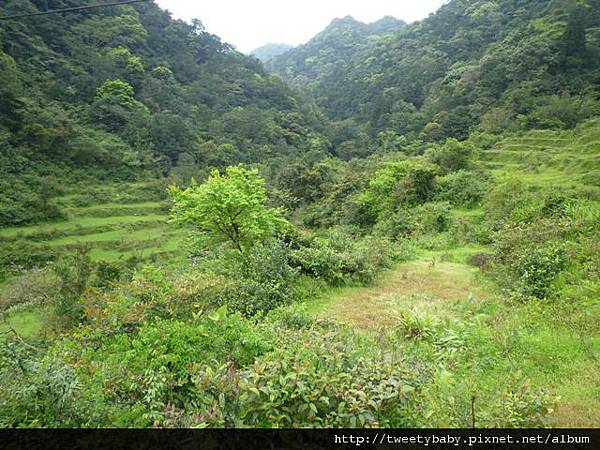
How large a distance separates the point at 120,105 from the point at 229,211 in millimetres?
31697

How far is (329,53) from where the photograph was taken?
93875 millimetres

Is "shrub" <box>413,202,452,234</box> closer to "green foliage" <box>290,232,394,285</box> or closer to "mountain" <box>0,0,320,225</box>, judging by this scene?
"green foliage" <box>290,232,394,285</box>

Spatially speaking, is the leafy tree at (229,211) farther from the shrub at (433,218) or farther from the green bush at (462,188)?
the green bush at (462,188)

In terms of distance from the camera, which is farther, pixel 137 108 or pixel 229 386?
pixel 137 108

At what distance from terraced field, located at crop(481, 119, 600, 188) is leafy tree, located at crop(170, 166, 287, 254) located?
1067 cm

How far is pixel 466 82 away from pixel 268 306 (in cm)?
4187

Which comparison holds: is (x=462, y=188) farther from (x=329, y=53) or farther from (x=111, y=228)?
(x=329, y=53)

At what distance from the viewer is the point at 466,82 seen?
42.6 meters

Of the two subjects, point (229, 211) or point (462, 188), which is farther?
point (462, 188)

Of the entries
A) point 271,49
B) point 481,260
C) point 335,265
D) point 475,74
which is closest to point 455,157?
point 481,260

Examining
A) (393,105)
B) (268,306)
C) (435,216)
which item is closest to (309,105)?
(393,105)

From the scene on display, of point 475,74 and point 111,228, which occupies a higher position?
point 475,74

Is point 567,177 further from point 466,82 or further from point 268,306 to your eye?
point 466,82

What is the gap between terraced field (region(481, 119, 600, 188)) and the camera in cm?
1636
